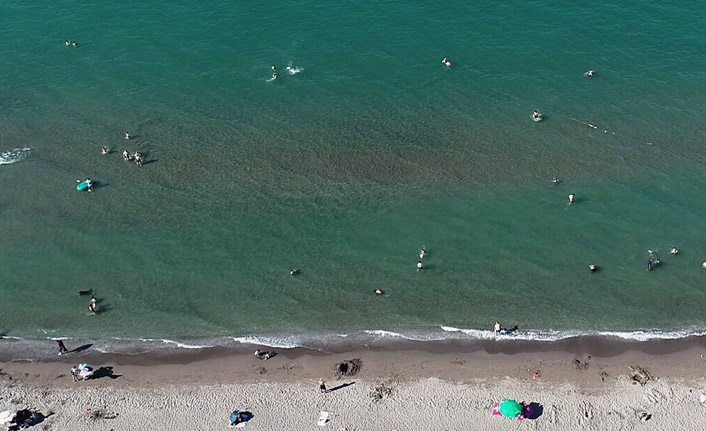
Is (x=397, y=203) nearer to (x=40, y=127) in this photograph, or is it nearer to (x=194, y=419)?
(x=194, y=419)

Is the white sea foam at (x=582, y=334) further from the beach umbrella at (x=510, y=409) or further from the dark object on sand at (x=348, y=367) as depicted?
the dark object on sand at (x=348, y=367)

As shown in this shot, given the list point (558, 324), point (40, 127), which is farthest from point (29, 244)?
point (558, 324)

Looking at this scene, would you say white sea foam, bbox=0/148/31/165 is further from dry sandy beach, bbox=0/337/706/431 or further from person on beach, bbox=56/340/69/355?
person on beach, bbox=56/340/69/355

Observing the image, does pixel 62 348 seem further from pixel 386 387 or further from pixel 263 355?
pixel 386 387

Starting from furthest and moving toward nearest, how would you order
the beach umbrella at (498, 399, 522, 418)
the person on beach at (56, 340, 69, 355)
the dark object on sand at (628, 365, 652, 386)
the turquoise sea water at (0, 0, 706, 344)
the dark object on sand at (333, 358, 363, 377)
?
the turquoise sea water at (0, 0, 706, 344) < the person on beach at (56, 340, 69, 355) < the dark object on sand at (333, 358, 363, 377) < the dark object on sand at (628, 365, 652, 386) < the beach umbrella at (498, 399, 522, 418)

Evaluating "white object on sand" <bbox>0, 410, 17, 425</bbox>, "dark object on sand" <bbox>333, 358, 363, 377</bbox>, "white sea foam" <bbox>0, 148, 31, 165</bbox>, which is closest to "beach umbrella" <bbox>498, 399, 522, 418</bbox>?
"dark object on sand" <bbox>333, 358, 363, 377</bbox>

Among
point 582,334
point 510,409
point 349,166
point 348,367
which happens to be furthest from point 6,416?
point 582,334

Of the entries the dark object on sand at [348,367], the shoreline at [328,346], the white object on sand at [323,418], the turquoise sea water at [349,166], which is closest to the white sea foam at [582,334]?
the shoreline at [328,346]
